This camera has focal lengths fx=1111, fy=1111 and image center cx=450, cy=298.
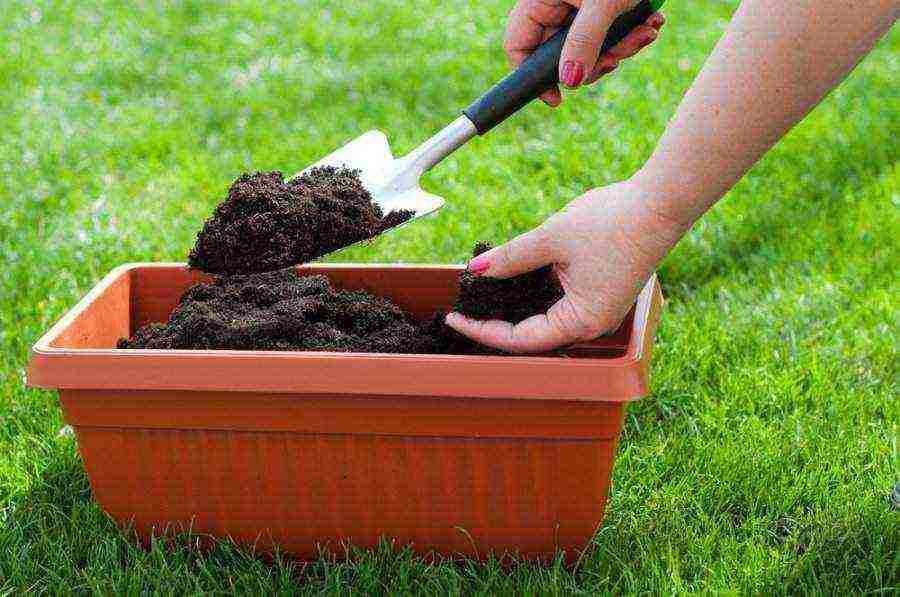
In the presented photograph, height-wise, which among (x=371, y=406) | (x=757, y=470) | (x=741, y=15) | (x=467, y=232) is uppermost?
(x=741, y=15)

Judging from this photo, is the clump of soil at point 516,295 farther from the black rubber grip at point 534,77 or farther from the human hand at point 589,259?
the black rubber grip at point 534,77

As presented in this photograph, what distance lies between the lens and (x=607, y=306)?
1.54m

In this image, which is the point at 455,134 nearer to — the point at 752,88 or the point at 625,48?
the point at 625,48

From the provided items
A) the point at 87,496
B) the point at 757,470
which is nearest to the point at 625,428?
the point at 757,470

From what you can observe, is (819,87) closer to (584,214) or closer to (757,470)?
(584,214)

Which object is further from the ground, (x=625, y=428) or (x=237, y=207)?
(x=237, y=207)

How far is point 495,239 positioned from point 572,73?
124 centimetres

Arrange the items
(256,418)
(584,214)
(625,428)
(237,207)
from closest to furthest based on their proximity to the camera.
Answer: (584,214)
(256,418)
(237,207)
(625,428)

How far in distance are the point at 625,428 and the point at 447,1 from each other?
3481 mm

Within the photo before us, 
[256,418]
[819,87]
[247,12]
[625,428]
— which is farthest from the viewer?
[247,12]

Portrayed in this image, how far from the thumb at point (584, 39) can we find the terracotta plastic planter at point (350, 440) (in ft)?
1.28

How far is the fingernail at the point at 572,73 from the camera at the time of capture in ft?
5.83

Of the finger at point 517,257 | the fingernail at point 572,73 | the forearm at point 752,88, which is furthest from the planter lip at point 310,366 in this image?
the fingernail at point 572,73

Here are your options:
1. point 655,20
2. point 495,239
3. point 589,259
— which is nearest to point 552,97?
point 655,20
